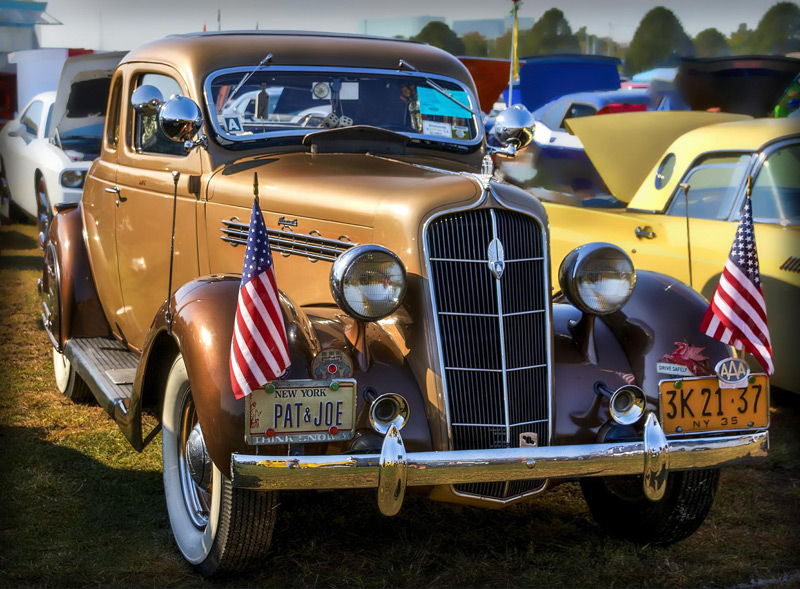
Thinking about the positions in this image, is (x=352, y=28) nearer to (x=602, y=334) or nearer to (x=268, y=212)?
(x=268, y=212)

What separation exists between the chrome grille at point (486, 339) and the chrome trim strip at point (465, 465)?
→ 22 cm

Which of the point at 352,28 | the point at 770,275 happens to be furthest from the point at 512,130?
the point at 770,275

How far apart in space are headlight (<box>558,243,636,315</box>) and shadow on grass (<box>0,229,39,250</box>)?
8.04 meters

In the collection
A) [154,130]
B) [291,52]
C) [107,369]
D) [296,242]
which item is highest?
[291,52]

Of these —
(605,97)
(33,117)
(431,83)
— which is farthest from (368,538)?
(605,97)

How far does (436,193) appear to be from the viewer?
3.15m

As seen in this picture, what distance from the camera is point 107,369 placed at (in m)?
4.30

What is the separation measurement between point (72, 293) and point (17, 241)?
6120 millimetres

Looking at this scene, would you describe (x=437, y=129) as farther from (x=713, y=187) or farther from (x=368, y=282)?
(x=713, y=187)

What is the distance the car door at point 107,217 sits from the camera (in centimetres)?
471

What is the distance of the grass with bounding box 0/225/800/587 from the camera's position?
324 cm

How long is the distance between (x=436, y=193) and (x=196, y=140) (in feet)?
4.32

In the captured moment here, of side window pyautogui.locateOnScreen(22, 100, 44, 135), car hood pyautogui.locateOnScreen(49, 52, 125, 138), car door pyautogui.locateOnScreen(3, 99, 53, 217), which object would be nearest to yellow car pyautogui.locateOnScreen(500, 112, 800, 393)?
car hood pyautogui.locateOnScreen(49, 52, 125, 138)

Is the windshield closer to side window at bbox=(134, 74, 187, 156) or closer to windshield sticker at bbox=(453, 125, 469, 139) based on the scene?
windshield sticker at bbox=(453, 125, 469, 139)
